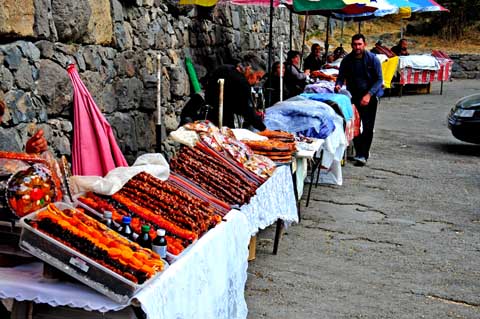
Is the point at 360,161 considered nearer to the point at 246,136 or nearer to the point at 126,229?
the point at 246,136

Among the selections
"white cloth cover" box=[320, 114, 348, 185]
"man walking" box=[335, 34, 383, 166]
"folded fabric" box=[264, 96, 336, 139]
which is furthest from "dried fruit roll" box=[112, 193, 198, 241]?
"man walking" box=[335, 34, 383, 166]

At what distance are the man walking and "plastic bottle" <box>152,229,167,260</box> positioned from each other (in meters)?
7.22

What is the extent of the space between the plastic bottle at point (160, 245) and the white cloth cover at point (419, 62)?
17996 millimetres

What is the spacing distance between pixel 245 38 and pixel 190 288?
36.7 ft

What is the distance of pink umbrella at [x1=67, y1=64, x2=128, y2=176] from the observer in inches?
242

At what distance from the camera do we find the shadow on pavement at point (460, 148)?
11945 mm

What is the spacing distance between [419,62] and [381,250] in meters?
15.2

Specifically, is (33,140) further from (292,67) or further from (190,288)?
(292,67)

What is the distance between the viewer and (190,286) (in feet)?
11.0

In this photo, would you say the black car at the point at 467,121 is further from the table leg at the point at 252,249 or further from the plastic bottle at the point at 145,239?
the plastic bottle at the point at 145,239

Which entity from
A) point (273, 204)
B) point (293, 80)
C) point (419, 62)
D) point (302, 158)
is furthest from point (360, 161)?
point (419, 62)

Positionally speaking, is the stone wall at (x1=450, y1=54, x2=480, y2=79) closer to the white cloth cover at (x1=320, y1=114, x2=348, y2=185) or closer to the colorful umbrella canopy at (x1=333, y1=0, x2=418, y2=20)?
the colorful umbrella canopy at (x1=333, y1=0, x2=418, y2=20)

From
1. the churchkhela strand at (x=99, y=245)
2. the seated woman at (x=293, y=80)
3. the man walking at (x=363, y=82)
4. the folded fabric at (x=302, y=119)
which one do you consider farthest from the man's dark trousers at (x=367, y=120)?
the churchkhela strand at (x=99, y=245)

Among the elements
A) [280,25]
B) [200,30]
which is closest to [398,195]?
[200,30]
